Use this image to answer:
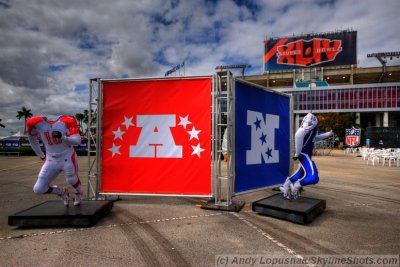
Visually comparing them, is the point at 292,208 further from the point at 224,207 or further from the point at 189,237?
the point at 189,237

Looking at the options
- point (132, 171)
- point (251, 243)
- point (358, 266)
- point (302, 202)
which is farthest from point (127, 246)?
point (302, 202)

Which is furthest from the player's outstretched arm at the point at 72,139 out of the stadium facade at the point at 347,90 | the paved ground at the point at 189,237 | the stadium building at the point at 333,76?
the stadium facade at the point at 347,90

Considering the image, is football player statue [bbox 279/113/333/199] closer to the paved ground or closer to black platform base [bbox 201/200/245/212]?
the paved ground

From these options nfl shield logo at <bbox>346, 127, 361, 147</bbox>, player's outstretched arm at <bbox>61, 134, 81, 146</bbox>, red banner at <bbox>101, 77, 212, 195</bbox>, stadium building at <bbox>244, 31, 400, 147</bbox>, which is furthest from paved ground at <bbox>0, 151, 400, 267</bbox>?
stadium building at <bbox>244, 31, 400, 147</bbox>

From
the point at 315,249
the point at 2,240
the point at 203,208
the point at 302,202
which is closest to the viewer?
the point at 315,249

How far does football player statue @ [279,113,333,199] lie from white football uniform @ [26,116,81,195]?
4.64 metres

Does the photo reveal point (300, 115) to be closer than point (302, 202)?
No

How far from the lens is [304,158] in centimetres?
609

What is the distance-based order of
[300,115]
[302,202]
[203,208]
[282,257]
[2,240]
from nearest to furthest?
[282,257]
[2,240]
[302,202]
[203,208]
[300,115]

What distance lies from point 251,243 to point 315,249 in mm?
928

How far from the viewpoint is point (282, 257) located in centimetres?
371

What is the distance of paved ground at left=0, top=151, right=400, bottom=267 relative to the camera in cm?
374

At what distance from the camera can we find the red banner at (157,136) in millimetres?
6469

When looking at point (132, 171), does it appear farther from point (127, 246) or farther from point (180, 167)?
point (127, 246)
